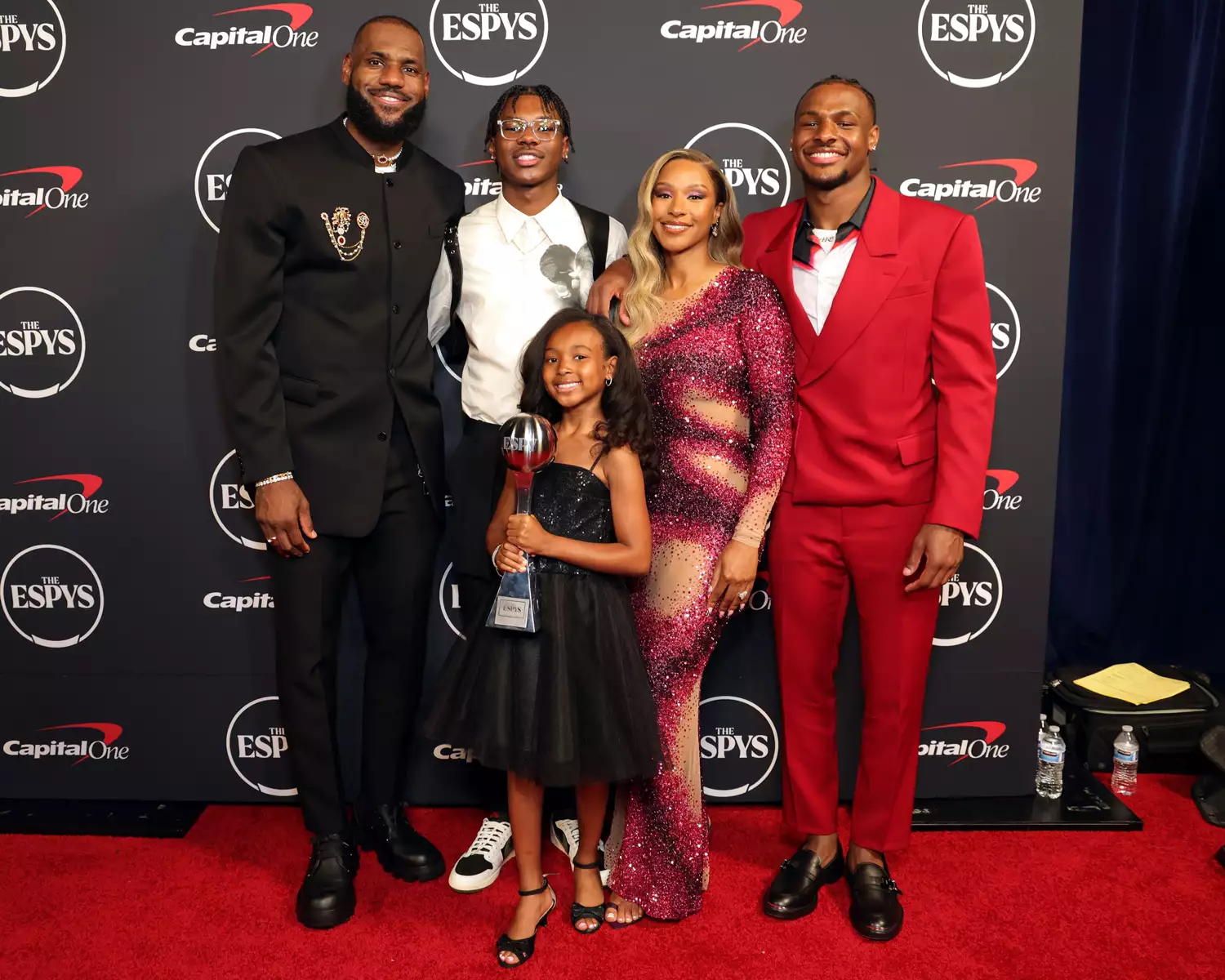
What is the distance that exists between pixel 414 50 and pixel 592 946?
235cm

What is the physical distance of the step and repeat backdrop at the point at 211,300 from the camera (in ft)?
9.98

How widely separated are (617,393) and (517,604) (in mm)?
564

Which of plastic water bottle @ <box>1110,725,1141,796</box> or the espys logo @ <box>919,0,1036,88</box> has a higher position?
the espys logo @ <box>919,0,1036,88</box>

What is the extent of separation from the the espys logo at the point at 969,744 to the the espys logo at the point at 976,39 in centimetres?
203

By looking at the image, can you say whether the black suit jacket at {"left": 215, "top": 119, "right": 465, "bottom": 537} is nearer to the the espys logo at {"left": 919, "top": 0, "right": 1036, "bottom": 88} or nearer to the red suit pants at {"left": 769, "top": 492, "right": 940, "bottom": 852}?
the red suit pants at {"left": 769, "top": 492, "right": 940, "bottom": 852}

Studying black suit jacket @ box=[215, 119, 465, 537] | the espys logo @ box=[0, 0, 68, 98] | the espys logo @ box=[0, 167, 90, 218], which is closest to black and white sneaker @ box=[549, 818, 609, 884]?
black suit jacket @ box=[215, 119, 465, 537]

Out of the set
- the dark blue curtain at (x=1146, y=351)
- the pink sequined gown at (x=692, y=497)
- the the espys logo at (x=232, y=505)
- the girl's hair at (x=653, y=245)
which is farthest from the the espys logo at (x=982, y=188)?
the the espys logo at (x=232, y=505)

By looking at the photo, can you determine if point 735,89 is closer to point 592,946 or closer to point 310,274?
point 310,274

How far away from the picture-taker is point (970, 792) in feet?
11.1

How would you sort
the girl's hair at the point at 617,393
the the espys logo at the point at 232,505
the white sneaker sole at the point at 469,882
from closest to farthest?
1. the girl's hair at the point at 617,393
2. the white sneaker sole at the point at 469,882
3. the the espys logo at the point at 232,505

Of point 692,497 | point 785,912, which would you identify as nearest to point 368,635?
point 692,497

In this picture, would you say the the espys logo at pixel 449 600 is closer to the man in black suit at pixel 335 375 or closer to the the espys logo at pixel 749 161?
the man in black suit at pixel 335 375

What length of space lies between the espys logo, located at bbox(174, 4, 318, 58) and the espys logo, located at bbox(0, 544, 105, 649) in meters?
1.65

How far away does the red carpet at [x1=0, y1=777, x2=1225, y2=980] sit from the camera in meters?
2.50
